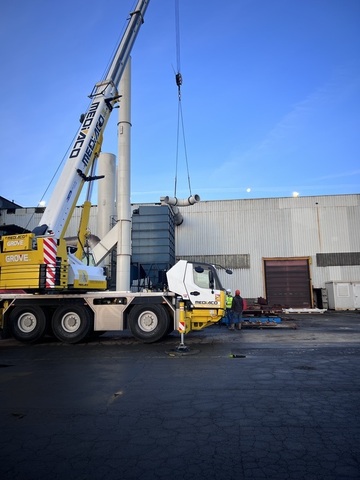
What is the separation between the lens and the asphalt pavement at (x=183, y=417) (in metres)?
3.17

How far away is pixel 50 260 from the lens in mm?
10578

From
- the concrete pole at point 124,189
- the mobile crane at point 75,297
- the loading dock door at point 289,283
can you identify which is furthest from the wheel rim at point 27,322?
the loading dock door at point 289,283

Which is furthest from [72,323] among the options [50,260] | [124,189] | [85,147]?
[124,189]

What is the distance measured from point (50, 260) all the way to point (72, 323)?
2.38m

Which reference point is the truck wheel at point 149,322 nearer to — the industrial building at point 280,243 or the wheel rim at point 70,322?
the wheel rim at point 70,322

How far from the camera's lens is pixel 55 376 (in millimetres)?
6840

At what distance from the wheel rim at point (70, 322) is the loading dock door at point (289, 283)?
20592mm

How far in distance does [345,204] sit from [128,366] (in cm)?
2718

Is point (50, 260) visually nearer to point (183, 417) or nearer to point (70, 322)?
point (70, 322)

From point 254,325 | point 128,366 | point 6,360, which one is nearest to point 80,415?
point 128,366

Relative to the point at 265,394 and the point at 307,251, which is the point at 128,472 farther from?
the point at 307,251

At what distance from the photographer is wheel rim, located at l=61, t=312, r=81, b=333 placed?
11695mm

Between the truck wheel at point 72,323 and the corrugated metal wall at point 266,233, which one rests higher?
the corrugated metal wall at point 266,233

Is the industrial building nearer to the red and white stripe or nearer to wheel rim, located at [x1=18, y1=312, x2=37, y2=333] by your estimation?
wheel rim, located at [x1=18, y1=312, x2=37, y2=333]
